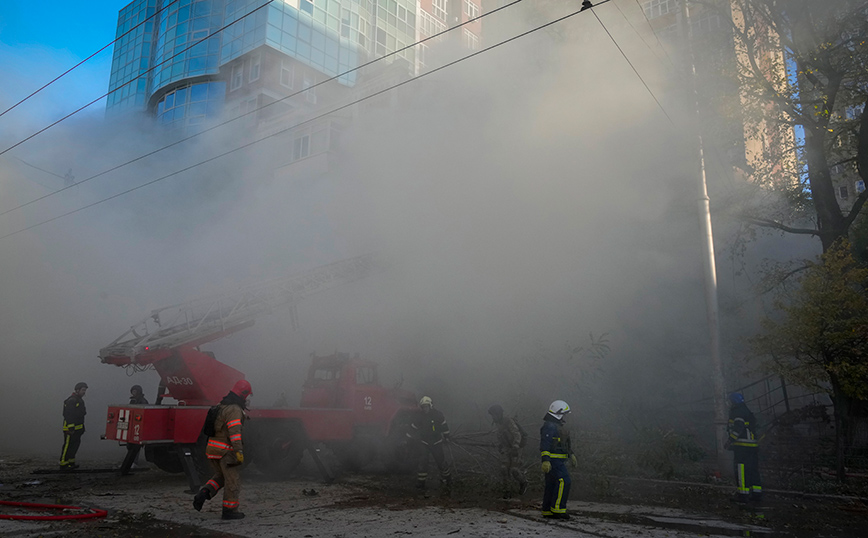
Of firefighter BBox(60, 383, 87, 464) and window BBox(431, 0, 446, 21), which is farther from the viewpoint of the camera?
window BBox(431, 0, 446, 21)

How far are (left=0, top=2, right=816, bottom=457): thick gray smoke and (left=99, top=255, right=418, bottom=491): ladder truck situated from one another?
7.11 feet

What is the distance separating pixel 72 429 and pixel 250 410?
11.2ft

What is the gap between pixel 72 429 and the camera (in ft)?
28.2

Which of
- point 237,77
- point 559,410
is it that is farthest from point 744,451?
point 237,77

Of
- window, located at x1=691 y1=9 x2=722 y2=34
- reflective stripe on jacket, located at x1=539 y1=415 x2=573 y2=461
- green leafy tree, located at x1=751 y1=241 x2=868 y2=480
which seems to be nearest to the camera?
reflective stripe on jacket, located at x1=539 y1=415 x2=573 y2=461

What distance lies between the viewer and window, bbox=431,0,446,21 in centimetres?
3959

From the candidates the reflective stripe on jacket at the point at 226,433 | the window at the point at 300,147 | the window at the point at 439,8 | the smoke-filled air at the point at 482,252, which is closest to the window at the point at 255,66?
the window at the point at 439,8

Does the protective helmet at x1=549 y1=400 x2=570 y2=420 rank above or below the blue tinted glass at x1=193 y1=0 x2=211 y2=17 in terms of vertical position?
below

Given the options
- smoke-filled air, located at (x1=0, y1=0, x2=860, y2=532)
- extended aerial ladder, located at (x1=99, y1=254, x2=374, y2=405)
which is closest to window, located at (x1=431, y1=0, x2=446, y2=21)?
smoke-filled air, located at (x1=0, y1=0, x2=860, y2=532)

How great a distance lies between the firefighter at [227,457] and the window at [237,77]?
1285 inches

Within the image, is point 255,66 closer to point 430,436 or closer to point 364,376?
point 364,376

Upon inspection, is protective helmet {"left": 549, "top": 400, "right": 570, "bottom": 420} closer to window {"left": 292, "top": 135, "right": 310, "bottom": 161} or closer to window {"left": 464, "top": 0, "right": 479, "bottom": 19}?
window {"left": 292, "top": 135, "right": 310, "bottom": 161}

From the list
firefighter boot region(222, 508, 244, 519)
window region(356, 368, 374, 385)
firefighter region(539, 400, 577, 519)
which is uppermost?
window region(356, 368, 374, 385)

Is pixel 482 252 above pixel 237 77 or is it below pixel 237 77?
below
